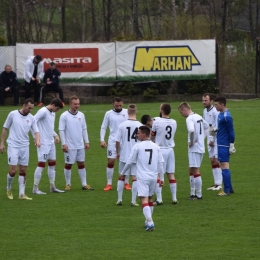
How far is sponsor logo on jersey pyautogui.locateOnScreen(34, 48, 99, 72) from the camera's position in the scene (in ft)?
112

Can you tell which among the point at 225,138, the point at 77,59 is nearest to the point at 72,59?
the point at 77,59

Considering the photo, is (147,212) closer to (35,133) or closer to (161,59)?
(35,133)

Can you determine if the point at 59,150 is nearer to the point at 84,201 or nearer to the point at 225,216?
the point at 84,201

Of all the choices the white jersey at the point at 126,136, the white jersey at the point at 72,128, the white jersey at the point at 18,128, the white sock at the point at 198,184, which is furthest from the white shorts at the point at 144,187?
the white jersey at the point at 72,128

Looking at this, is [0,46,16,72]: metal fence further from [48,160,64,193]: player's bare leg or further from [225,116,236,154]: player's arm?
[225,116,236,154]: player's arm

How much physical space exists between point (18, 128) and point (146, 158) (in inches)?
173

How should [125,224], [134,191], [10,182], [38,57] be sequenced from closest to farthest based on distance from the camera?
[125,224] < [134,191] < [10,182] < [38,57]

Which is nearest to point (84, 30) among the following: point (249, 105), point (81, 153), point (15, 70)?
point (15, 70)

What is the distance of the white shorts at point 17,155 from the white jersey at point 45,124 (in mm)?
1018

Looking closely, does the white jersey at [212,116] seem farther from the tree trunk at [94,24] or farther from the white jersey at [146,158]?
the tree trunk at [94,24]

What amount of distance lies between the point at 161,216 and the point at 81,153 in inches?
155

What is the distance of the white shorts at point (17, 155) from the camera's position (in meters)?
16.7

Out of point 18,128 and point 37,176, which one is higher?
point 18,128

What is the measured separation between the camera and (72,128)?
18125 mm
